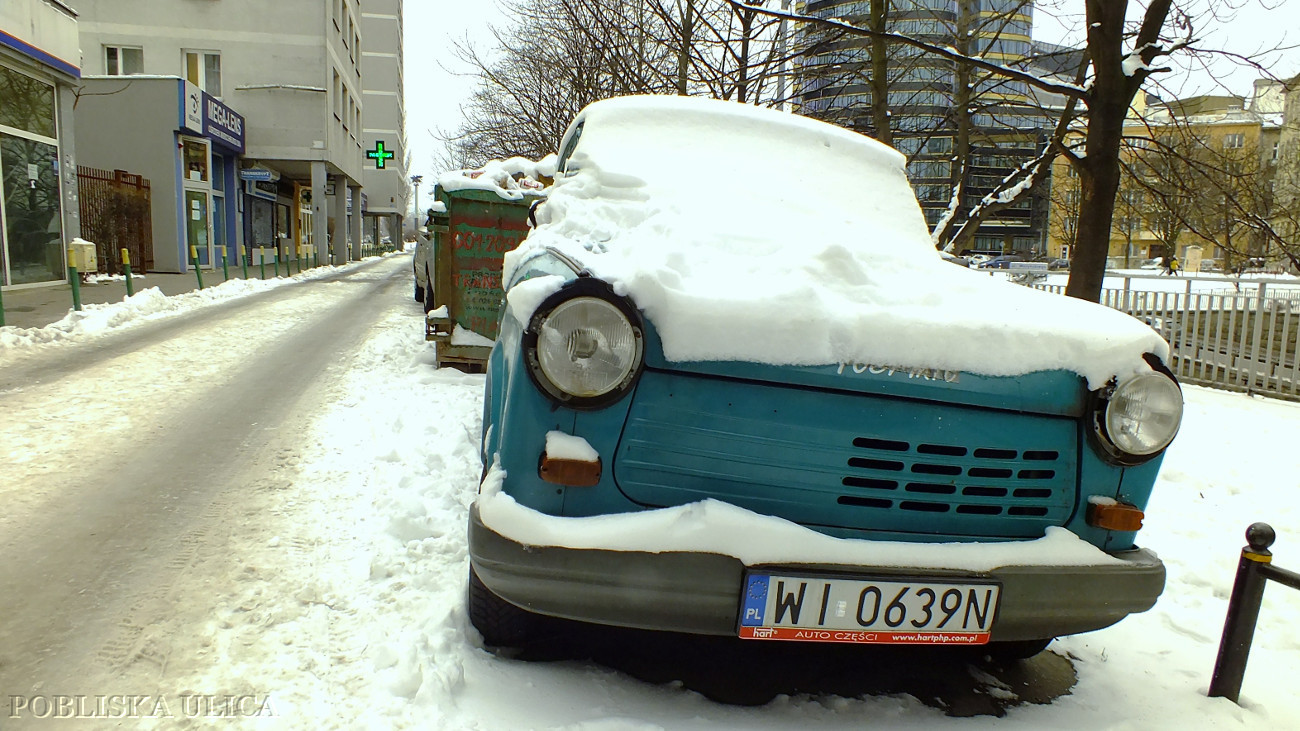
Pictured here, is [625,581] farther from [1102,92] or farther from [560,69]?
[560,69]

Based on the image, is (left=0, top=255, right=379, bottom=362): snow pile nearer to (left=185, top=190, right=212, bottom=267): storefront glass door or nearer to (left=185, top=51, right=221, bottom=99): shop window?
(left=185, top=190, right=212, bottom=267): storefront glass door

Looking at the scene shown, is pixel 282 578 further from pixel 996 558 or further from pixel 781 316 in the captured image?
pixel 996 558

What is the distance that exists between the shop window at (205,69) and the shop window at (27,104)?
527 inches

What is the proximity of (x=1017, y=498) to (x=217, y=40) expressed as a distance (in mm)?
30942

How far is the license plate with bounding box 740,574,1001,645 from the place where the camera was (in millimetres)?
1965

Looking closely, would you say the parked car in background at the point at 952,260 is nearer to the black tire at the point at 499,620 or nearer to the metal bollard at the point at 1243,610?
the metal bollard at the point at 1243,610

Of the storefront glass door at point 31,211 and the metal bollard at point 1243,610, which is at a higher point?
the storefront glass door at point 31,211

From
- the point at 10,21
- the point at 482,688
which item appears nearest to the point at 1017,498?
the point at 482,688

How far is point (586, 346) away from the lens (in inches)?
78.0

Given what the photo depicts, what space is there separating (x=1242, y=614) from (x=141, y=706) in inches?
125

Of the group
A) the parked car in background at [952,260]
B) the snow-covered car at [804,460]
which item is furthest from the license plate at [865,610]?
the parked car in background at [952,260]

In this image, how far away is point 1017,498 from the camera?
86.7 inches

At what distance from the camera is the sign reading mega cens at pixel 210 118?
21.5m

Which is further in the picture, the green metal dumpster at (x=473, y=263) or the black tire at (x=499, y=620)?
the green metal dumpster at (x=473, y=263)
